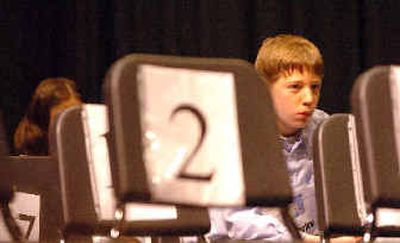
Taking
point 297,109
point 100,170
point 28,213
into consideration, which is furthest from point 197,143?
point 28,213

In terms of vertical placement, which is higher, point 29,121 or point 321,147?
point 321,147

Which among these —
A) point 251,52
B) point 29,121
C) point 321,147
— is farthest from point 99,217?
point 251,52

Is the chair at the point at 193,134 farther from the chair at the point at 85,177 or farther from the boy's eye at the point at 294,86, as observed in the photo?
the boy's eye at the point at 294,86

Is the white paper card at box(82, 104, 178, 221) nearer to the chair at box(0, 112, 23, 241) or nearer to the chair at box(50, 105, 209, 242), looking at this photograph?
the chair at box(50, 105, 209, 242)

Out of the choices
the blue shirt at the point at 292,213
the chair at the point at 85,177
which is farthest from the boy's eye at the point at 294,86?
the chair at the point at 85,177

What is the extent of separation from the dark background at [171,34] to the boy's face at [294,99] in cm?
178

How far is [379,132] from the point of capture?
1.92 meters

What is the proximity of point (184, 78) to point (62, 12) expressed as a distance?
2.98m

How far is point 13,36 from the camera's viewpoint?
4652 mm

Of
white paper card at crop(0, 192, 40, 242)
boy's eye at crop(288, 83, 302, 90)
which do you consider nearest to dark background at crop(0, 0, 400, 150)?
boy's eye at crop(288, 83, 302, 90)

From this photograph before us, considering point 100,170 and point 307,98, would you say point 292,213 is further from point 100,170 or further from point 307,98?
point 100,170

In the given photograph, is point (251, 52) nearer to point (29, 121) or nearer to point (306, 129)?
point (29, 121)

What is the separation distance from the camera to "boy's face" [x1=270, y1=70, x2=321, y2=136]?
2.64m

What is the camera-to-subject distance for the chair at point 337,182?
2.29m
